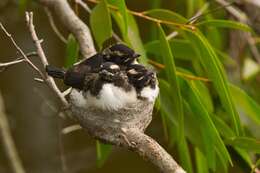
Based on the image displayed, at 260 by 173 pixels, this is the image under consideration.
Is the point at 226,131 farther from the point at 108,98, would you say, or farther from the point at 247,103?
the point at 108,98

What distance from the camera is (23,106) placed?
350 cm

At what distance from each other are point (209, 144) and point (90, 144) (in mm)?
1582

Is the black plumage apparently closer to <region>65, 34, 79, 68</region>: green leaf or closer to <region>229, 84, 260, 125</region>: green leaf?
<region>65, 34, 79, 68</region>: green leaf

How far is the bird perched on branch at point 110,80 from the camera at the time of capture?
1.62 meters

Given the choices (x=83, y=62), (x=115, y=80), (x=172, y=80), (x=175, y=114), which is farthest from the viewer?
(x=175, y=114)

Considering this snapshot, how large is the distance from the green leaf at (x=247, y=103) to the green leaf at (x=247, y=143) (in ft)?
0.52

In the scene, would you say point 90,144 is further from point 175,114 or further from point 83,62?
point 83,62

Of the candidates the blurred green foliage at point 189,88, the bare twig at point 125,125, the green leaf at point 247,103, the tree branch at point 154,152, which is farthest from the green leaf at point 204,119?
the tree branch at point 154,152

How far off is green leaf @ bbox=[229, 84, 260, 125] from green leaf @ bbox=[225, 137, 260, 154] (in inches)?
6.2

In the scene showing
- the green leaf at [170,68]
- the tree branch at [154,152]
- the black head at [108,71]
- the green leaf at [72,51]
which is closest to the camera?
the tree branch at [154,152]

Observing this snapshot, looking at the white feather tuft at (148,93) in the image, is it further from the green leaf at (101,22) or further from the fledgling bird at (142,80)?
the green leaf at (101,22)

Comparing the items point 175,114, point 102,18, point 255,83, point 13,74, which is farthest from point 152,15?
point 13,74

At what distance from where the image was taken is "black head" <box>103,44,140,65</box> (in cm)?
171

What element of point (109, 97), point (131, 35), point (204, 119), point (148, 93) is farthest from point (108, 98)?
point (131, 35)
